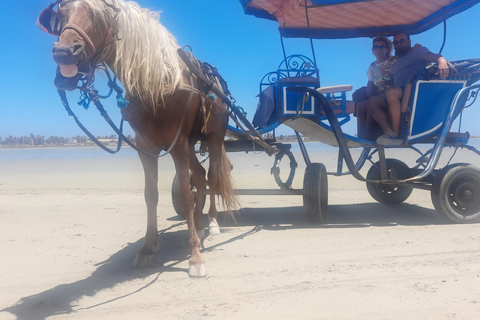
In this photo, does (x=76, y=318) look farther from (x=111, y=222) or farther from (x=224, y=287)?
(x=111, y=222)

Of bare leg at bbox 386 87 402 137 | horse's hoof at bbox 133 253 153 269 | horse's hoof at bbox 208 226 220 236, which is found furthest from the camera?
bare leg at bbox 386 87 402 137

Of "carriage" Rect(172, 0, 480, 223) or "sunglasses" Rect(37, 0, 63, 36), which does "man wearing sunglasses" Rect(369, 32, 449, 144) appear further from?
"sunglasses" Rect(37, 0, 63, 36)

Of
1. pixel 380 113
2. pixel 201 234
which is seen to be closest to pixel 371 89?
pixel 380 113

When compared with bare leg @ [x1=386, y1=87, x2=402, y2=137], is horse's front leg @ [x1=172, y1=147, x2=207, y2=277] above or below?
below

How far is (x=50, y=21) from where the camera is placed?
281cm

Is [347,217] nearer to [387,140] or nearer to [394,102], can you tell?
[387,140]

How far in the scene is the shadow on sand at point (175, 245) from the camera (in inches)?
110

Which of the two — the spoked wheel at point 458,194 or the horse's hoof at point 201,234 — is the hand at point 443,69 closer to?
the spoked wheel at point 458,194

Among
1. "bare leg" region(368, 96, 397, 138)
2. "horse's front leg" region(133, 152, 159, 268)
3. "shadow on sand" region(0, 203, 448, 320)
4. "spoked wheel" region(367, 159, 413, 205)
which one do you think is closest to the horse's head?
"horse's front leg" region(133, 152, 159, 268)

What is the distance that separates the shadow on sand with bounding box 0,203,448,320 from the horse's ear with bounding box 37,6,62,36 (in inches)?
73.1

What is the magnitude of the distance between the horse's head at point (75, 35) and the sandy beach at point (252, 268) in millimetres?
1546

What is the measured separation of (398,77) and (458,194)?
160 centimetres

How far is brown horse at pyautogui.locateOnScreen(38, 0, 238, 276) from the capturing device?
2.75 metres

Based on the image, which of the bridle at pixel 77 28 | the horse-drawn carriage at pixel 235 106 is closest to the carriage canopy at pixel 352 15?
the horse-drawn carriage at pixel 235 106
